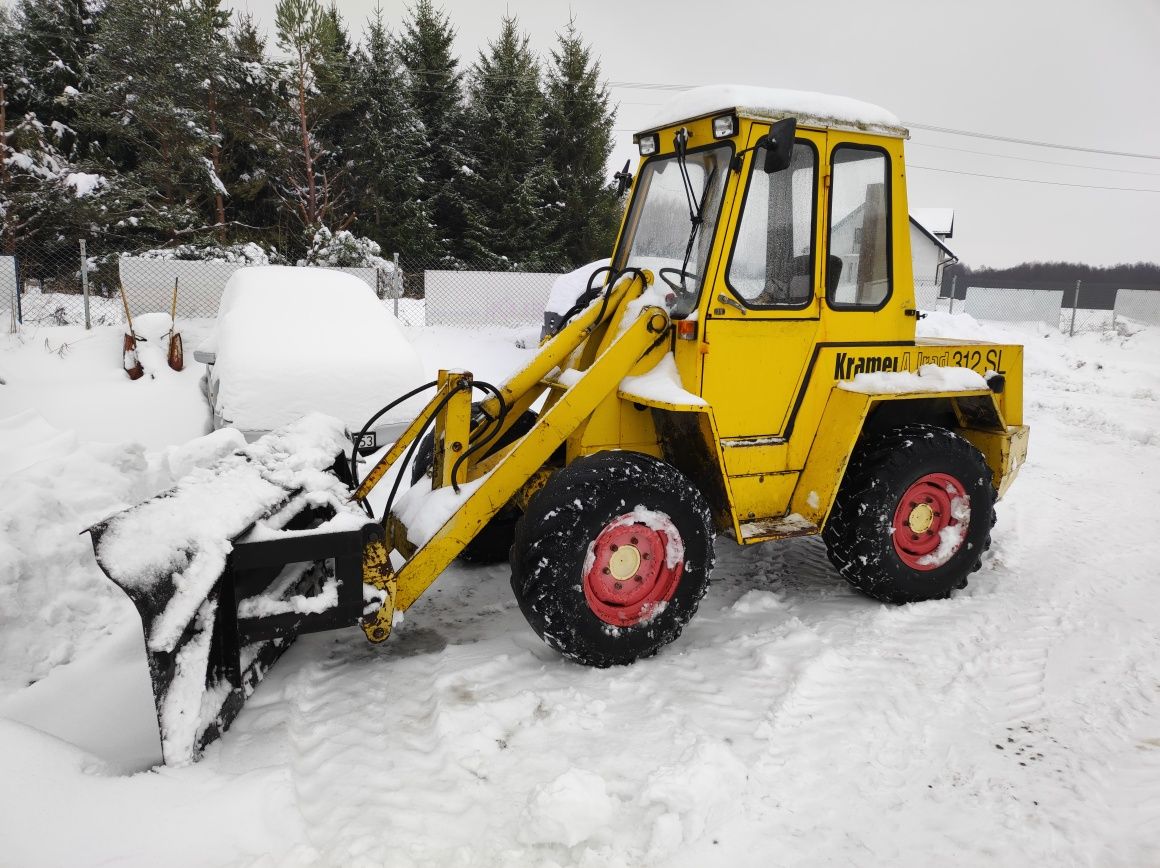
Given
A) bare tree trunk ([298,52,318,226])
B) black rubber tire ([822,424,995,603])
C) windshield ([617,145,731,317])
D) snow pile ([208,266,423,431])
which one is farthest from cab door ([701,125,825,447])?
bare tree trunk ([298,52,318,226])

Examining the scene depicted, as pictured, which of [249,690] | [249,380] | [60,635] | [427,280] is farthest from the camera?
[427,280]

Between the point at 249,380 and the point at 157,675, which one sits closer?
the point at 157,675

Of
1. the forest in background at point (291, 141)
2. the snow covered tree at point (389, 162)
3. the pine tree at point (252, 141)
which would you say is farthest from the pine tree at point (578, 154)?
the pine tree at point (252, 141)

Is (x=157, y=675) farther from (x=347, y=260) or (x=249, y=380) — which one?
(x=347, y=260)

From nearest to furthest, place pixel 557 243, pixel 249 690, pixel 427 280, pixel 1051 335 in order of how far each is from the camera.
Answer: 1. pixel 249 690
2. pixel 427 280
3. pixel 1051 335
4. pixel 557 243

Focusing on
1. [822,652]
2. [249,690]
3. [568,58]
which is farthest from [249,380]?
[568,58]

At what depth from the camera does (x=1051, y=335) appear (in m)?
20.0

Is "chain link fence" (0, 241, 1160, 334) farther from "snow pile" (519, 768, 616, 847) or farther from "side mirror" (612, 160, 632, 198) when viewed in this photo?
"snow pile" (519, 768, 616, 847)

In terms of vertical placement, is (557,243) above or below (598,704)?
above

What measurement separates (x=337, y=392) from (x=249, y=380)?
0.62 m

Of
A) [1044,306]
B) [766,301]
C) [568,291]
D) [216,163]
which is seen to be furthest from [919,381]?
[1044,306]

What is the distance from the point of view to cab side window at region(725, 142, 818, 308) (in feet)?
11.6

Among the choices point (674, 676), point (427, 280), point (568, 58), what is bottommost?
point (674, 676)

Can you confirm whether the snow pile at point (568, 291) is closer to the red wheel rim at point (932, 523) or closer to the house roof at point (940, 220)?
the red wheel rim at point (932, 523)
